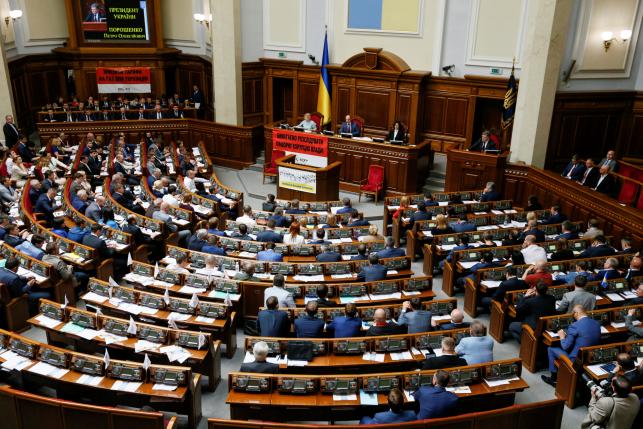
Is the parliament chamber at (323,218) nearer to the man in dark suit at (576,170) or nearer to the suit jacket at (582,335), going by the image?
the suit jacket at (582,335)

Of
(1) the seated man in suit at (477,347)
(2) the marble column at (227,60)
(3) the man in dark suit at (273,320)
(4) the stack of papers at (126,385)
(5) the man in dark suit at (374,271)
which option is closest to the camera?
(4) the stack of papers at (126,385)

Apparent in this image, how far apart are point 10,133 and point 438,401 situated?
1605cm

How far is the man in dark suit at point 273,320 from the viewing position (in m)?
7.30

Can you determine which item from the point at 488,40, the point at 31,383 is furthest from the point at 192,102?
the point at 31,383

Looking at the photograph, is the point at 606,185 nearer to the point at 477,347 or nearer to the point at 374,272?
the point at 374,272

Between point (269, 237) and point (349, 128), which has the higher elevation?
point (349, 128)

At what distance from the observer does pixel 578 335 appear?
23.4ft

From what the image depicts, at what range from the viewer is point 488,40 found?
634 inches

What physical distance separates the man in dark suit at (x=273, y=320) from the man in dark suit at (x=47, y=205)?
672 centimetres

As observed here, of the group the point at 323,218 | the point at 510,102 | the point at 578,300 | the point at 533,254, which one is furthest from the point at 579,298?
the point at 510,102

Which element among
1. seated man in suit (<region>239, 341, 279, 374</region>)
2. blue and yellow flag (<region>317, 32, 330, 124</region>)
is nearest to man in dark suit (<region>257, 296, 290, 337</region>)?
seated man in suit (<region>239, 341, 279, 374</region>)

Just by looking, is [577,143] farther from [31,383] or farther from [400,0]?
[31,383]

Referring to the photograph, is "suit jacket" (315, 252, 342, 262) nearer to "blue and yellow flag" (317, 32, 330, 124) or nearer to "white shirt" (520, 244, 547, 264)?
"white shirt" (520, 244, 547, 264)

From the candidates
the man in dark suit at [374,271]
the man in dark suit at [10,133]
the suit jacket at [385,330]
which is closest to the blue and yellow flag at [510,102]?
the man in dark suit at [374,271]
